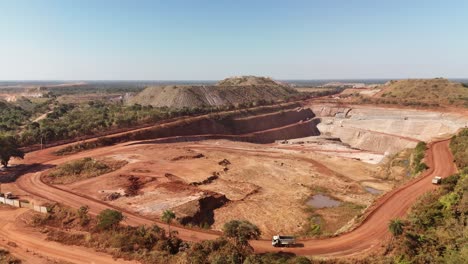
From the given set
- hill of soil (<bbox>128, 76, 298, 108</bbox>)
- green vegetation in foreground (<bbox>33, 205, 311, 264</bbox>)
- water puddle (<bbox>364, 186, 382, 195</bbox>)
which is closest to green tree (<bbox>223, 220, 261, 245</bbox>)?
green vegetation in foreground (<bbox>33, 205, 311, 264</bbox>)

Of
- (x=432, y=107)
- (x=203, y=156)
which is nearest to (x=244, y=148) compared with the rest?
(x=203, y=156)

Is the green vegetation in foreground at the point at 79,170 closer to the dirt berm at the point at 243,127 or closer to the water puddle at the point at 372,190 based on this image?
the dirt berm at the point at 243,127

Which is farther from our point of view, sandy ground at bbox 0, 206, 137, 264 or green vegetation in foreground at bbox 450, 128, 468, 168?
green vegetation in foreground at bbox 450, 128, 468, 168

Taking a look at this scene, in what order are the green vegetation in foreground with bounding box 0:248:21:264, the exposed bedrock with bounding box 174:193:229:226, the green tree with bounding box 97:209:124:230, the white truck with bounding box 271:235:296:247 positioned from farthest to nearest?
the exposed bedrock with bounding box 174:193:229:226
the green tree with bounding box 97:209:124:230
the white truck with bounding box 271:235:296:247
the green vegetation in foreground with bounding box 0:248:21:264

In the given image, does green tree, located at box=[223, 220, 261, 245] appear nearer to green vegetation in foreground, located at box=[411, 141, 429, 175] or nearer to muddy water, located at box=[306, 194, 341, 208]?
muddy water, located at box=[306, 194, 341, 208]

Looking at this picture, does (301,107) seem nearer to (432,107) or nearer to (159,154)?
(432,107)

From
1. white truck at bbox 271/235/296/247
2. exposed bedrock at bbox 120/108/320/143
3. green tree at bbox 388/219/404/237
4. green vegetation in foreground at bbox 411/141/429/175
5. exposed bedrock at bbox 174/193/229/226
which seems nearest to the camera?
green tree at bbox 388/219/404/237

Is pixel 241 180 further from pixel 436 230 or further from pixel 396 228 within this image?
pixel 436 230
